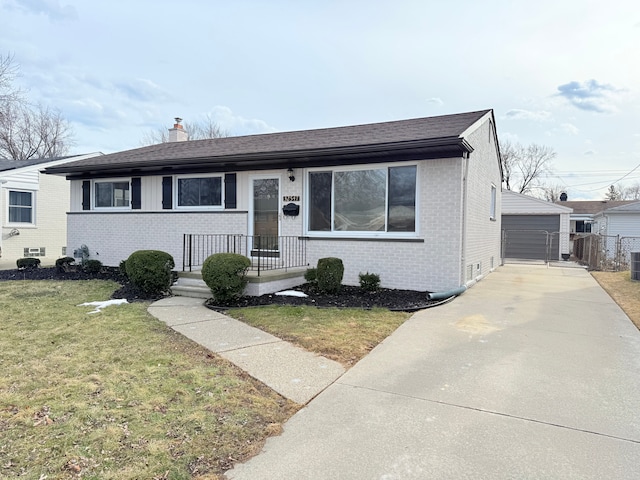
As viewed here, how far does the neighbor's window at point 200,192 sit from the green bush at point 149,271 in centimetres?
282

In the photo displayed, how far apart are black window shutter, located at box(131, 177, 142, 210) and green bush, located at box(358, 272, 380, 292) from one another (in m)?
6.93

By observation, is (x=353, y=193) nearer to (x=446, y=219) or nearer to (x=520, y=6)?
(x=446, y=219)

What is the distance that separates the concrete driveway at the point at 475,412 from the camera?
2344mm

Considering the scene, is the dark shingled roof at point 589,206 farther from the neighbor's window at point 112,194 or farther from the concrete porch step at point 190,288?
the concrete porch step at point 190,288

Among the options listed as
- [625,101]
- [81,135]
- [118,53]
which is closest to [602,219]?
[625,101]

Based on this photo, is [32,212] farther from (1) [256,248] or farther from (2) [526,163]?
(2) [526,163]

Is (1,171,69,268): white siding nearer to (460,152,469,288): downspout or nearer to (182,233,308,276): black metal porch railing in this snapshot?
(182,233,308,276): black metal porch railing

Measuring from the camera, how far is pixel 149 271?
24.9 ft

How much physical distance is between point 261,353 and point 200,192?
23.2 ft

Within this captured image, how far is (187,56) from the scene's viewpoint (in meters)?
13.8

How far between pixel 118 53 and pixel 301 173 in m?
8.71

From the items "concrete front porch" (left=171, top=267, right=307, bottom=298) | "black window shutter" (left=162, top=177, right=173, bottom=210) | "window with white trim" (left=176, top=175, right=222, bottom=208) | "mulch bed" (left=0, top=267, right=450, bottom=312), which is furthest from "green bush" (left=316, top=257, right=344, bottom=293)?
"black window shutter" (left=162, top=177, right=173, bottom=210)

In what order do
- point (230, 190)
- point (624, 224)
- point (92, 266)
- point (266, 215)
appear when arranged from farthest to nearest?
point (624, 224)
point (92, 266)
point (230, 190)
point (266, 215)

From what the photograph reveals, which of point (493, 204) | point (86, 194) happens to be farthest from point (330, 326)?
Answer: point (86, 194)
